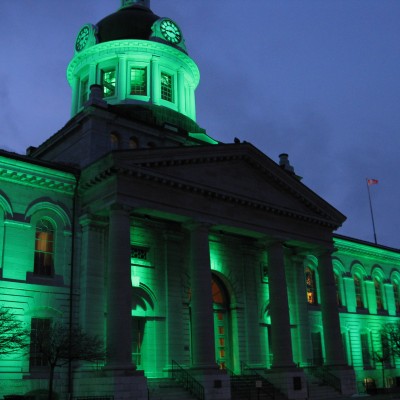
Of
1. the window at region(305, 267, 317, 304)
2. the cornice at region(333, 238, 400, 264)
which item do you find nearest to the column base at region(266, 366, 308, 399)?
the window at region(305, 267, 317, 304)

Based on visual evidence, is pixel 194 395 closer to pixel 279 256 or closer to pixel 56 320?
pixel 56 320

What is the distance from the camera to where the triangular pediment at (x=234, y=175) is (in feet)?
93.9

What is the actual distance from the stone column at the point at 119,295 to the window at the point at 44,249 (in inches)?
150

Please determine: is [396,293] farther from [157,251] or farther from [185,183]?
[185,183]

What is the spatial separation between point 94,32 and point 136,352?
87.1ft

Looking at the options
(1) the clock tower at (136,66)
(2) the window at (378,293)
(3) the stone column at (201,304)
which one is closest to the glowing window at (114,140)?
(3) the stone column at (201,304)

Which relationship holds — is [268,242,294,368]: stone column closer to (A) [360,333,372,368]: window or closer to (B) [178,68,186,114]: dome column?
(A) [360,333,372,368]: window

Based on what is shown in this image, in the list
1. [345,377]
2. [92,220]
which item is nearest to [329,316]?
[345,377]

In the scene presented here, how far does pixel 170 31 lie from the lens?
152 ft

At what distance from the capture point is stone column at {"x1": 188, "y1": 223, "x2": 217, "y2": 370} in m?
28.1

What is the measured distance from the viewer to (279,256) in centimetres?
3406

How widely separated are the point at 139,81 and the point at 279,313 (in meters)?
21.4

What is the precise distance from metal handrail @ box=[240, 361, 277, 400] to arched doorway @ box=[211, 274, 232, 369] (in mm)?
961

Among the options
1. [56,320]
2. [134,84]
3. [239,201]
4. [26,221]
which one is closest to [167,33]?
[134,84]
